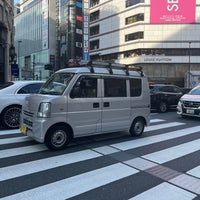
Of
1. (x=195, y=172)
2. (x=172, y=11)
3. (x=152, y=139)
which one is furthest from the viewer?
(x=172, y=11)

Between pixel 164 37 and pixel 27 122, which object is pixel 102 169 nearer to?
pixel 27 122

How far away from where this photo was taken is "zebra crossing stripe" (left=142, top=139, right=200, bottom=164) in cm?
536

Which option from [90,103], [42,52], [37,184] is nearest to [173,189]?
[37,184]

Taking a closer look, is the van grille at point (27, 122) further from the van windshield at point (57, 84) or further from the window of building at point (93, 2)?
the window of building at point (93, 2)

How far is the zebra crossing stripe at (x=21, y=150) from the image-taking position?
212 inches

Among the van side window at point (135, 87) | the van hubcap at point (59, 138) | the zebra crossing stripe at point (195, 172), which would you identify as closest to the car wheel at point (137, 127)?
the van side window at point (135, 87)

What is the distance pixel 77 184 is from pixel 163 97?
1120 cm

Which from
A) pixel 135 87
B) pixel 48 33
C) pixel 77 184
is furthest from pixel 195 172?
pixel 48 33

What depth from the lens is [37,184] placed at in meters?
3.88

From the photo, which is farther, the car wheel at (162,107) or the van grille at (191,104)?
the car wheel at (162,107)

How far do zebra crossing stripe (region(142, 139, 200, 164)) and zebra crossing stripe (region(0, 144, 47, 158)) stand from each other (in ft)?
8.26

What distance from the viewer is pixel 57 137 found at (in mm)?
5699

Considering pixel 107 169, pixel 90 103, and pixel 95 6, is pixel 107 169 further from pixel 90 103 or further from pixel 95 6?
pixel 95 6

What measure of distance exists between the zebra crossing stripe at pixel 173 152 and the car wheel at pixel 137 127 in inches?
55.0
